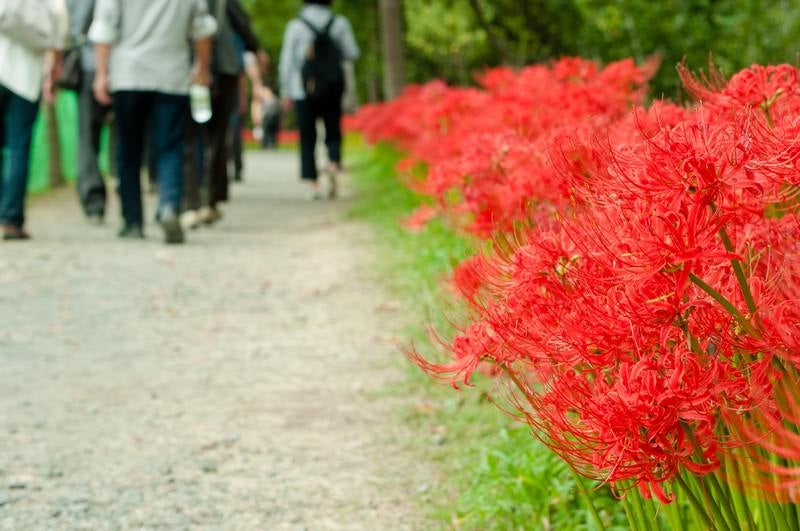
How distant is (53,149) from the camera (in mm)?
13914

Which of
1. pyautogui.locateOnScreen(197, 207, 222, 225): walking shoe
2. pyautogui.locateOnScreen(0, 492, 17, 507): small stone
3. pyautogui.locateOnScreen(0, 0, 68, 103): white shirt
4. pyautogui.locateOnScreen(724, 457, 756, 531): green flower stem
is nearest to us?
pyautogui.locateOnScreen(724, 457, 756, 531): green flower stem

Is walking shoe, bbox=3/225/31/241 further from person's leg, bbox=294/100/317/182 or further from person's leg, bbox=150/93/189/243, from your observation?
person's leg, bbox=294/100/317/182

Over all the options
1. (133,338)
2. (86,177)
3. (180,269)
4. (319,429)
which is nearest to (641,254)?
(319,429)

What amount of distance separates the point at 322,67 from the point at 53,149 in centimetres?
410

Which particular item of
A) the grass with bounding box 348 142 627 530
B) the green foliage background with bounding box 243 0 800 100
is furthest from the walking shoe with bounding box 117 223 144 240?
the green foliage background with bounding box 243 0 800 100

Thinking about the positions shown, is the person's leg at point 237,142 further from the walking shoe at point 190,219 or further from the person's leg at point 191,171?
the walking shoe at point 190,219

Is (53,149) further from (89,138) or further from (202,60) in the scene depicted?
(202,60)

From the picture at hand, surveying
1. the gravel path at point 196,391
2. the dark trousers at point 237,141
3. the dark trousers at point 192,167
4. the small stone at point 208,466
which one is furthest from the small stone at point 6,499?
the dark trousers at point 237,141

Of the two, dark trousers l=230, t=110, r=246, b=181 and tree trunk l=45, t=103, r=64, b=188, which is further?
dark trousers l=230, t=110, r=246, b=181

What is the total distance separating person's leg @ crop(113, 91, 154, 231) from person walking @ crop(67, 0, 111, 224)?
1062 mm

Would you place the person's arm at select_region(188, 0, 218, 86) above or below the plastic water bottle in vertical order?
above

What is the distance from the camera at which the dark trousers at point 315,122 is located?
39.2 feet

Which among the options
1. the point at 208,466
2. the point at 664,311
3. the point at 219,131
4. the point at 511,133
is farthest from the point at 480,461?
the point at 219,131

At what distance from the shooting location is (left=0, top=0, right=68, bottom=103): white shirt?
8102 mm
